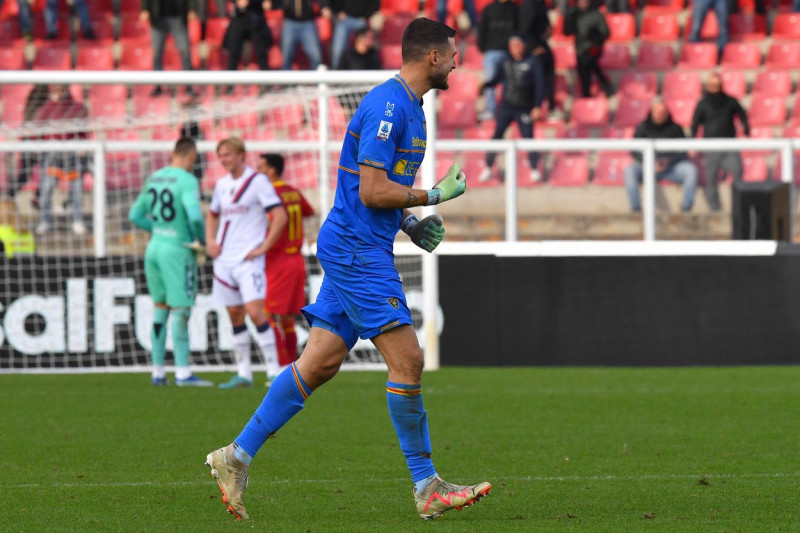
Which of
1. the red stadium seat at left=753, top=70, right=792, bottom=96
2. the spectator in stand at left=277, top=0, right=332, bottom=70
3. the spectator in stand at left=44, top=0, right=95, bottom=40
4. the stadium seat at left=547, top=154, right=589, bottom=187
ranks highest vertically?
the spectator in stand at left=44, top=0, right=95, bottom=40

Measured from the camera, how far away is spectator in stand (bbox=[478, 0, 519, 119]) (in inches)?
743

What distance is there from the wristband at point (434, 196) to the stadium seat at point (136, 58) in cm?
1549

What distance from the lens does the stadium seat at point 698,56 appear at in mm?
20547

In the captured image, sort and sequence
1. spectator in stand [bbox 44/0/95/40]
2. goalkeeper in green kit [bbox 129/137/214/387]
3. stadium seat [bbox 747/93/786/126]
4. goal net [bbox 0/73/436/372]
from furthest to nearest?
spectator in stand [bbox 44/0/95/40] < stadium seat [bbox 747/93/786/126] < goal net [bbox 0/73/436/372] < goalkeeper in green kit [bbox 129/137/214/387]

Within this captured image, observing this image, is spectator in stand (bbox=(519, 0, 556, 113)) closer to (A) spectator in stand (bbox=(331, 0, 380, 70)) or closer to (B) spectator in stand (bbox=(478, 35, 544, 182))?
(B) spectator in stand (bbox=(478, 35, 544, 182))

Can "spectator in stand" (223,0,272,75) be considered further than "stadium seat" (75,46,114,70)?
No

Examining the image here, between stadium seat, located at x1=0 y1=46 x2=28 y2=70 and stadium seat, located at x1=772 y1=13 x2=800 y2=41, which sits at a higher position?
stadium seat, located at x1=772 y1=13 x2=800 y2=41

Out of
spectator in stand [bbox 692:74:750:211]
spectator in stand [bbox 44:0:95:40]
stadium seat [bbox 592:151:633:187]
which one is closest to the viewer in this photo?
stadium seat [bbox 592:151:633:187]

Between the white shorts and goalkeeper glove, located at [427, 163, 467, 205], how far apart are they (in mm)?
5825

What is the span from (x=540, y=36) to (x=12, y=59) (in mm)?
7673

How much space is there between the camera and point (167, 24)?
1983 centimetres

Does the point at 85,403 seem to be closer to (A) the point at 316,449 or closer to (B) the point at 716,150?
(A) the point at 316,449

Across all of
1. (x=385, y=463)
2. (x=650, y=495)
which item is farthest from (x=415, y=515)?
(x=385, y=463)

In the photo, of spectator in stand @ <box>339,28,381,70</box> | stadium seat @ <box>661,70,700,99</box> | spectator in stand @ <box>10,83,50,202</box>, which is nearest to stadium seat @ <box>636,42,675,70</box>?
stadium seat @ <box>661,70,700,99</box>
